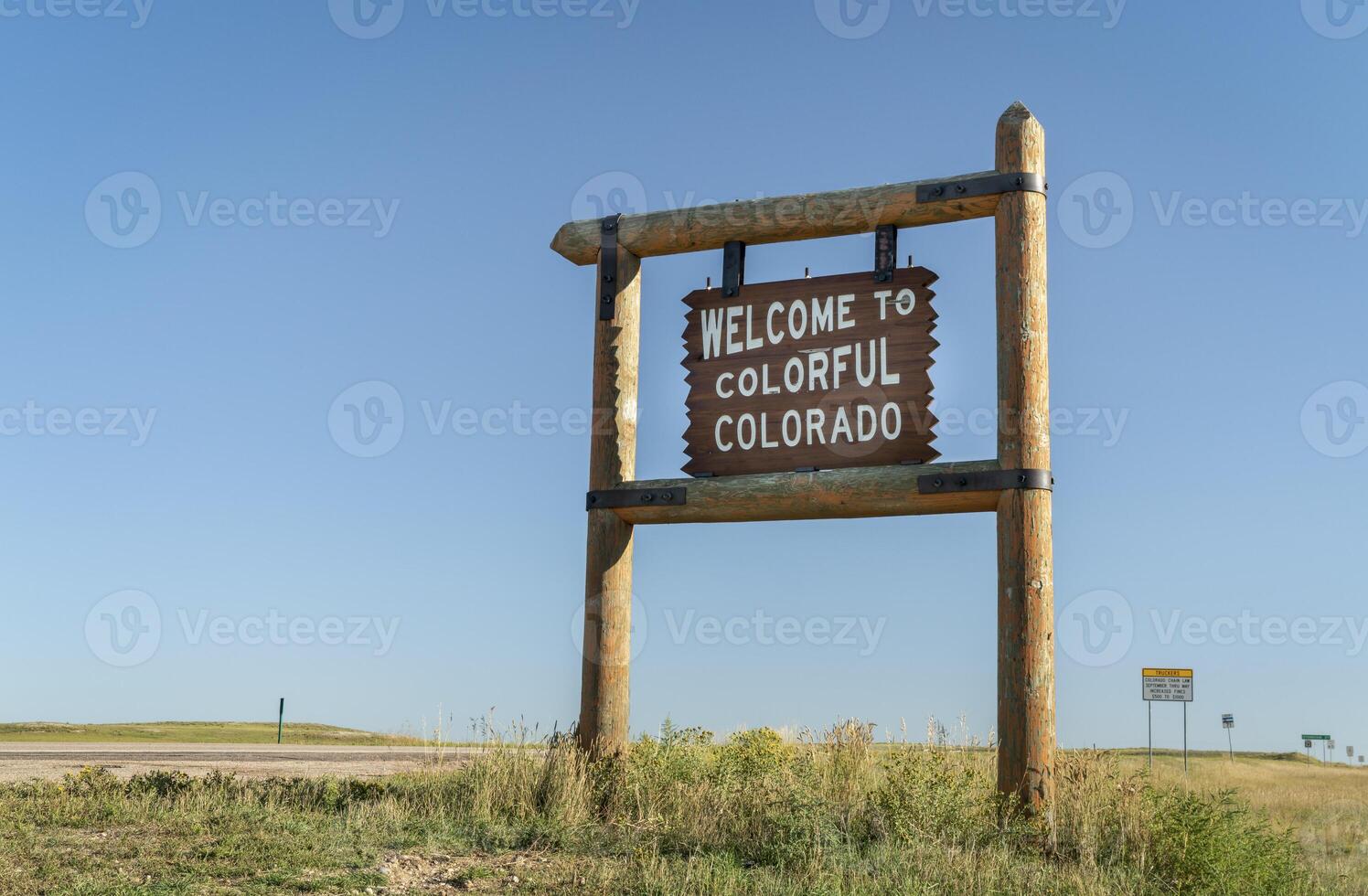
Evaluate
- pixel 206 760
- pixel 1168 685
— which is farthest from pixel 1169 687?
pixel 206 760

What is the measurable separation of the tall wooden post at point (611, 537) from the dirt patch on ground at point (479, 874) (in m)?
2.14

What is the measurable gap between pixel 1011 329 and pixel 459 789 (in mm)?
6231

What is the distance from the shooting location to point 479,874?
744cm

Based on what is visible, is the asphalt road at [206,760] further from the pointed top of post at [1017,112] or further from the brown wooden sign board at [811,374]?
the pointed top of post at [1017,112]

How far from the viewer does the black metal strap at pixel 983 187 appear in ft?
31.3

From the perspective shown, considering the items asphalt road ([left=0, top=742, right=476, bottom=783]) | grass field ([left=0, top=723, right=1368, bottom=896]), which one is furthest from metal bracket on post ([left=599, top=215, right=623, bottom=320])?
asphalt road ([left=0, top=742, right=476, bottom=783])

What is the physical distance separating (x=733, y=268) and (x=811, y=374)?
1.37 m

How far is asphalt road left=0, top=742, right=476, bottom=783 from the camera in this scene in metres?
13.5

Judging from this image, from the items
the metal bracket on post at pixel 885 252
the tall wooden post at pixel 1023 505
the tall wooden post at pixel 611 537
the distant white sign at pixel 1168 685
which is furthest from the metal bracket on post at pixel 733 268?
the distant white sign at pixel 1168 685

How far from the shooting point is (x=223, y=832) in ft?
28.1

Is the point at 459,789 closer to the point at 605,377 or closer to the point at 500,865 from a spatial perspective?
the point at 500,865

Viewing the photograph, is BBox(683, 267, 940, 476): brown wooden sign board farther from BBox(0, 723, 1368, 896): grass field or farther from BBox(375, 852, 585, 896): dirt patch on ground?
BBox(375, 852, 585, 896): dirt patch on ground

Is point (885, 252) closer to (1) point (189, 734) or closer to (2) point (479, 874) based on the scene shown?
(2) point (479, 874)

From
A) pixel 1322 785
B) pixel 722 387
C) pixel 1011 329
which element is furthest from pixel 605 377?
pixel 1322 785
